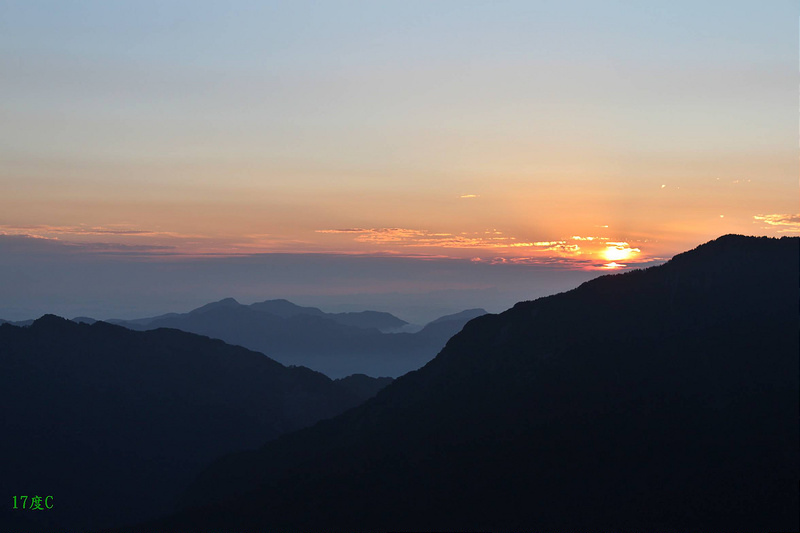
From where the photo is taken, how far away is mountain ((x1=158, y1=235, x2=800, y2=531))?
323 ft

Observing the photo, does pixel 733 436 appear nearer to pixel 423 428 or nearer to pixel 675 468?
pixel 675 468

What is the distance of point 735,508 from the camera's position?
3674 inches

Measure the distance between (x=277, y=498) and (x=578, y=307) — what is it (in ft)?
236

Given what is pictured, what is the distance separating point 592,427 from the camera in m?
122

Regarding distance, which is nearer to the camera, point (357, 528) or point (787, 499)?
point (787, 499)

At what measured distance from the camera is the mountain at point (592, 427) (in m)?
98.4

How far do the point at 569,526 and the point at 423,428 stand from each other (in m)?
49.3

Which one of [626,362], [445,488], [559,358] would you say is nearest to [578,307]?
[559,358]

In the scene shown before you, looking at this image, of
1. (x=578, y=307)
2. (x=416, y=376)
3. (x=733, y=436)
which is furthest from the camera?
(x=416, y=376)

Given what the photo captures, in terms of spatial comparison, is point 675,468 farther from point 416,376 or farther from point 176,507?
point 176,507

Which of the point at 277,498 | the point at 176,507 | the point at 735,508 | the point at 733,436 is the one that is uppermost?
the point at 733,436

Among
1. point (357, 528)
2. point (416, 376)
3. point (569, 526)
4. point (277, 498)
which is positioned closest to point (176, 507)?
point (277, 498)

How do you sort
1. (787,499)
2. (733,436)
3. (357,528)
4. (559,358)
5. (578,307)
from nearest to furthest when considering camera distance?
(787,499) → (733,436) → (357,528) → (559,358) → (578,307)

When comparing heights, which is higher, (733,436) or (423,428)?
(733,436)
